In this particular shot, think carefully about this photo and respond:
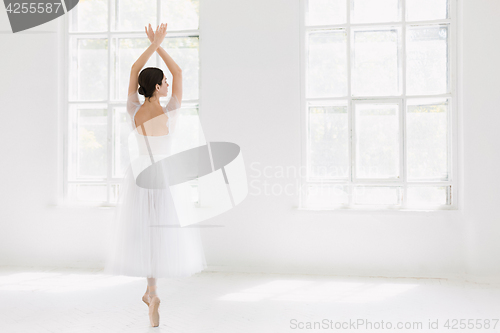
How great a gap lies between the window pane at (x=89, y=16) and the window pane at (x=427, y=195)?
356cm

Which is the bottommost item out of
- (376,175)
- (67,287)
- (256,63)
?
(67,287)

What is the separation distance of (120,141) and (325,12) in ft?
8.14

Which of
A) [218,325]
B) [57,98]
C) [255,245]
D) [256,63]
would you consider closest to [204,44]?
[256,63]

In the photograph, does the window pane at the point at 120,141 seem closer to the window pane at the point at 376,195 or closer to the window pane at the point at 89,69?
the window pane at the point at 89,69

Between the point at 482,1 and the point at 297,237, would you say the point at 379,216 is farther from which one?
the point at 482,1

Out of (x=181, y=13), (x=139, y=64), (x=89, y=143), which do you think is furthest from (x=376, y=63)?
(x=89, y=143)

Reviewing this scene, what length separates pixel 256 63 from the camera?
3979 mm

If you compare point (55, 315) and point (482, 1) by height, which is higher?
point (482, 1)

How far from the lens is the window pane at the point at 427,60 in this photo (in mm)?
3814

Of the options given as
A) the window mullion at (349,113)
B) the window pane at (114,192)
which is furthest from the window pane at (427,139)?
the window pane at (114,192)

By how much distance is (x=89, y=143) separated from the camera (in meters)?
4.36

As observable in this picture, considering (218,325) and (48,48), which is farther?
(48,48)

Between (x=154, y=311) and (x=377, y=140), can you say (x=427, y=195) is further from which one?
(x=154, y=311)

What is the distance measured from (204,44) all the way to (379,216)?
2.39 m
